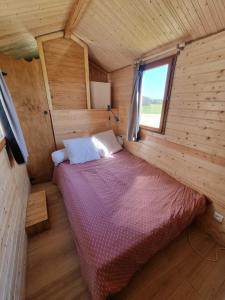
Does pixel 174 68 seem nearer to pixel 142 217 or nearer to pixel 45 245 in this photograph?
pixel 142 217

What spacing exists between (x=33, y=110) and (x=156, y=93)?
1.99 m

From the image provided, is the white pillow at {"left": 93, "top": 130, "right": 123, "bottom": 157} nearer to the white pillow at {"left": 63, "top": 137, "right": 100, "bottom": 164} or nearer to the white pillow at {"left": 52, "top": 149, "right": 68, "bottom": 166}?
the white pillow at {"left": 63, "top": 137, "right": 100, "bottom": 164}

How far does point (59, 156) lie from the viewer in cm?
238

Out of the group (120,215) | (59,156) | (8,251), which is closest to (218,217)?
(120,215)

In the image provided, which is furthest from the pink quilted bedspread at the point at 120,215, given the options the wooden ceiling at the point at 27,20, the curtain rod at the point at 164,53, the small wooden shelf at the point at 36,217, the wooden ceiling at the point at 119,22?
the wooden ceiling at the point at 27,20

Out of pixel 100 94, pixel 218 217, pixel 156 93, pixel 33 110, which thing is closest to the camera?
pixel 218 217

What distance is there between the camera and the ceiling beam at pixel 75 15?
62.4 inches

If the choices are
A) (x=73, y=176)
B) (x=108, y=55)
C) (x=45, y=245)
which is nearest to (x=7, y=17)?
(x=108, y=55)

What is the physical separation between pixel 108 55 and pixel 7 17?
153 centimetres

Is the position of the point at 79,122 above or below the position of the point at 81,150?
above

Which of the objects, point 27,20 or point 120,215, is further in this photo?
point 27,20

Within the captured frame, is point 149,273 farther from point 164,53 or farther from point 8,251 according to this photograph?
point 164,53

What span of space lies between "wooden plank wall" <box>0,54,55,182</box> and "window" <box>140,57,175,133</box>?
168cm

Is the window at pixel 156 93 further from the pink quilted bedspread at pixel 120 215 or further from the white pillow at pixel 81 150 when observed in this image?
the white pillow at pixel 81 150
